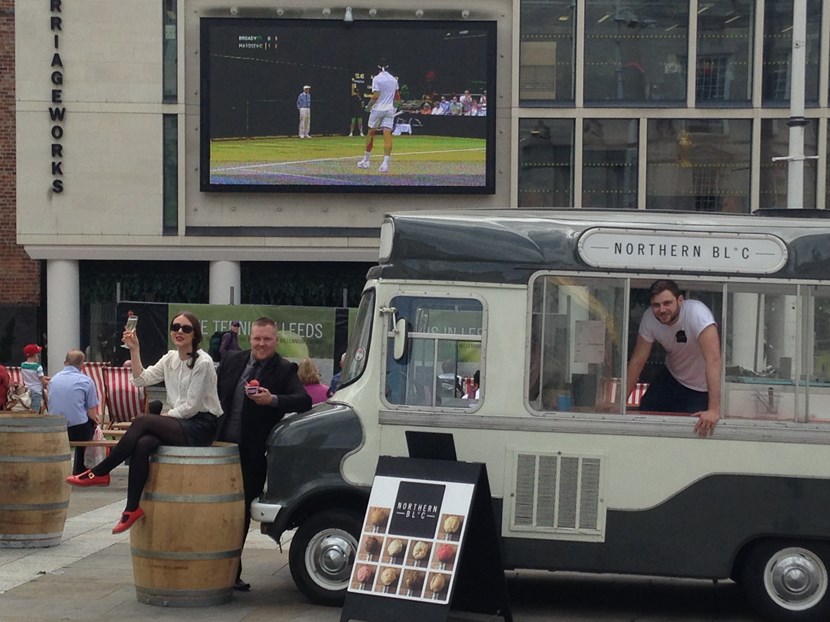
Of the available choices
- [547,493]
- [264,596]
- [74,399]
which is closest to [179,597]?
[264,596]

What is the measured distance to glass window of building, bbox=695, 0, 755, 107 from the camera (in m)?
30.7

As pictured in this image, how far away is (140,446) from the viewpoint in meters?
9.09

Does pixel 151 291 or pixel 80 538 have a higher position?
pixel 151 291

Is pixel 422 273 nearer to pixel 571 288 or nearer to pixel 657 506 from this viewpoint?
pixel 571 288

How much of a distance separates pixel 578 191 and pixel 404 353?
73.1 feet

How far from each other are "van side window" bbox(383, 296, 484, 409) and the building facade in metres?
21.5

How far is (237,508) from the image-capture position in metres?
9.27

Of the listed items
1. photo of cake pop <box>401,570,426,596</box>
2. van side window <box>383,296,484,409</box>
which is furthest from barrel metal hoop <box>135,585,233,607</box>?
van side window <box>383,296,484,409</box>

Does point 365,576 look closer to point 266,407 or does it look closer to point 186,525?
point 186,525

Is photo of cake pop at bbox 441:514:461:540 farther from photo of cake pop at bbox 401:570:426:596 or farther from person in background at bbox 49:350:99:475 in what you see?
person in background at bbox 49:350:99:475

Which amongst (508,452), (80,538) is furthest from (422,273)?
(80,538)

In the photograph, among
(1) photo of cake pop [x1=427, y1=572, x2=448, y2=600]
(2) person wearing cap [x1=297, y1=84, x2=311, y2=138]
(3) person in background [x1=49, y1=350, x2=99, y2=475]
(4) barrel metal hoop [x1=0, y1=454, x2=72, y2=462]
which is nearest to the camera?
(1) photo of cake pop [x1=427, y1=572, x2=448, y2=600]

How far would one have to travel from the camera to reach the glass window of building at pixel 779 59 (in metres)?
30.4

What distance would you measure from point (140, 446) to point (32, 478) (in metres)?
2.43
